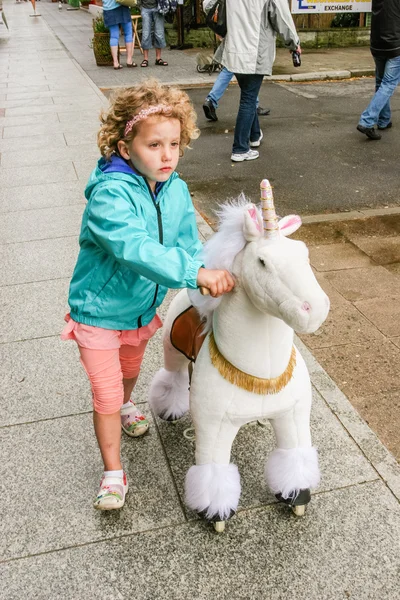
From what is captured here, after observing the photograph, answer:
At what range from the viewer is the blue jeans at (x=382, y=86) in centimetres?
724

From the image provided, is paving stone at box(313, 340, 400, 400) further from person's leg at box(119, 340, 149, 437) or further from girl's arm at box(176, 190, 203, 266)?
girl's arm at box(176, 190, 203, 266)

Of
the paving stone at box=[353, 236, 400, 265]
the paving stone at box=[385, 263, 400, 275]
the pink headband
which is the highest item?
the pink headband

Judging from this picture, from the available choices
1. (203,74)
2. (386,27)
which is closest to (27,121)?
(203,74)

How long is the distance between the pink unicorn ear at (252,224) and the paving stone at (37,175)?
15.8 ft

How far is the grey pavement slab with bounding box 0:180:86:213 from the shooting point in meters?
5.65

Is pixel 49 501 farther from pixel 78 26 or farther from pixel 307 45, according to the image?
pixel 78 26

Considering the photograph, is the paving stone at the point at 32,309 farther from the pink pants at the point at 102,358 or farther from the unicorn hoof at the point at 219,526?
the unicorn hoof at the point at 219,526

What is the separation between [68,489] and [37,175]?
4.72 meters

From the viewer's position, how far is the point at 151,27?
12625 mm

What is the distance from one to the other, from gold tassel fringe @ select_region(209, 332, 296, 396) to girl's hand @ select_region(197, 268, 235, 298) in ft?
0.97

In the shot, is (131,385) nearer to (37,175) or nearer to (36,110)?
(37,175)

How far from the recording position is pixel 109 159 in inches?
83.9

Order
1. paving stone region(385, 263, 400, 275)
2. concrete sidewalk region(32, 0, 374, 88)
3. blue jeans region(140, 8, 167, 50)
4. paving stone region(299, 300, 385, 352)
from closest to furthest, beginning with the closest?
paving stone region(299, 300, 385, 352) → paving stone region(385, 263, 400, 275) → concrete sidewalk region(32, 0, 374, 88) → blue jeans region(140, 8, 167, 50)

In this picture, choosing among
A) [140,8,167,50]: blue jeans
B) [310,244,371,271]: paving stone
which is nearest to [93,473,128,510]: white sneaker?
[310,244,371,271]: paving stone
